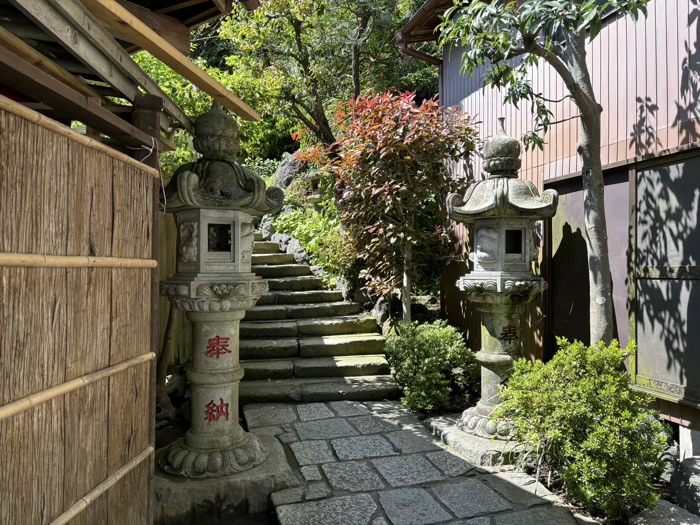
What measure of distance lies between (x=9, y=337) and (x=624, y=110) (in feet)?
16.3

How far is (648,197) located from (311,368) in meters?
4.42

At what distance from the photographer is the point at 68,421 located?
219cm

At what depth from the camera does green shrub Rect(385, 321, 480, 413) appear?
17.8 feet

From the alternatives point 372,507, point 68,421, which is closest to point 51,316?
point 68,421

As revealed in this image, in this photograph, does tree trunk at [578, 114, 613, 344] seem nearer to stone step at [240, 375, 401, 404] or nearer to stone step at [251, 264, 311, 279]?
stone step at [240, 375, 401, 404]

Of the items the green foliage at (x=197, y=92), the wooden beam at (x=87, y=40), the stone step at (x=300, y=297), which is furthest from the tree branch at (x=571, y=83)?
the stone step at (x=300, y=297)

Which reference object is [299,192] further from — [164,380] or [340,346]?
[164,380]

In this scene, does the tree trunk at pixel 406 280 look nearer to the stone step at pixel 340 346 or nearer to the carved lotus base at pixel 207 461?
the stone step at pixel 340 346

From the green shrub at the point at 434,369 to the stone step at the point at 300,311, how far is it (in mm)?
1930

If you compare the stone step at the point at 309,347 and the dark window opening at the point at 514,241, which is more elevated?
the dark window opening at the point at 514,241

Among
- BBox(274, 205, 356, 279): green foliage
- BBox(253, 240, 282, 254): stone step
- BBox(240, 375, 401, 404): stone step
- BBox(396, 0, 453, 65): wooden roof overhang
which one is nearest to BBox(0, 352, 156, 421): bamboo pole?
BBox(240, 375, 401, 404): stone step

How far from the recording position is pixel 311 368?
6324 millimetres

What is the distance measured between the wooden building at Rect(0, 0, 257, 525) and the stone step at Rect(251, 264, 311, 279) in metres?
5.93

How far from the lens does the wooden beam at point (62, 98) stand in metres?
1.98
